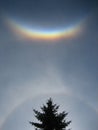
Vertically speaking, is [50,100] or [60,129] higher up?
[50,100]

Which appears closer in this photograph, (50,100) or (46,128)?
(46,128)

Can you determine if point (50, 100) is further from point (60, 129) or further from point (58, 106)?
point (60, 129)

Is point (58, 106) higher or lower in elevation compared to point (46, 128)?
higher

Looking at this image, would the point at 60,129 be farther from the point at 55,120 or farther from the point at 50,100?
the point at 50,100

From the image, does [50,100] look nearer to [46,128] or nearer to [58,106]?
[58,106]

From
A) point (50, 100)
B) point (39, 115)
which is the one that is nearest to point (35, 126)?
point (39, 115)

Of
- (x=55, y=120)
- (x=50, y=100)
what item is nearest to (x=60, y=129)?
(x=55, y=120)

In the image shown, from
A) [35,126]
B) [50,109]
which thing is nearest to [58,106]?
[50,109]
